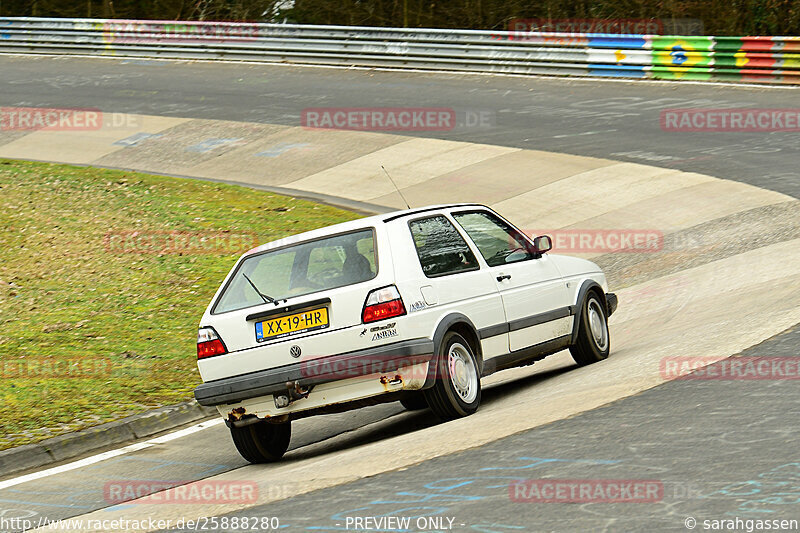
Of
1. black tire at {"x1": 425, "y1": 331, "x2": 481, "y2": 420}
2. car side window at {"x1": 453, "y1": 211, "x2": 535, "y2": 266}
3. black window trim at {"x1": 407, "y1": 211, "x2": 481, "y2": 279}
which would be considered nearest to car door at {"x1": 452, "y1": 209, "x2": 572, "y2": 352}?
car side window at {"x1": 453, "y1": 211, "x2": 535, "y2": 266}

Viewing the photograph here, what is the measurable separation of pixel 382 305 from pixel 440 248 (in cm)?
95

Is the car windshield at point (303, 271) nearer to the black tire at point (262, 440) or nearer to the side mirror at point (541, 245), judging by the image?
the black tire at point (262, 440)

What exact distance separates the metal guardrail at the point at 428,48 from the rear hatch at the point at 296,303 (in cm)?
1775

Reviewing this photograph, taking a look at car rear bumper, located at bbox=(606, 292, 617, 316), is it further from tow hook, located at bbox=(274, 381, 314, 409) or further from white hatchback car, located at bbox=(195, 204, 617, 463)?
tow hook, located at bbox=(274, 381, 314, 409)

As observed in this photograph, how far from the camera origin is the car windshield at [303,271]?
7.59m

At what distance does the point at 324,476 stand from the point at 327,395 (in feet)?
3.14

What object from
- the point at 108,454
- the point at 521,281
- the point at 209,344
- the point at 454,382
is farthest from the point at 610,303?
the point at 108,454

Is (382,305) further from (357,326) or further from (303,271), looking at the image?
(303,271)

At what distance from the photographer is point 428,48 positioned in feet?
92.1

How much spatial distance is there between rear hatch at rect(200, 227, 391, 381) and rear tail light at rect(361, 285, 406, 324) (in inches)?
1.9

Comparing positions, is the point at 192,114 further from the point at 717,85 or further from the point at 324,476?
the point at 324,476

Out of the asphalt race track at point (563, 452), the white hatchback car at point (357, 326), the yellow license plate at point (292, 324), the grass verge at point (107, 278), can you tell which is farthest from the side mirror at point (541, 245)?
the grass verge at point (107, 278)

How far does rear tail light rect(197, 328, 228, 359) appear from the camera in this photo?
7.58 m

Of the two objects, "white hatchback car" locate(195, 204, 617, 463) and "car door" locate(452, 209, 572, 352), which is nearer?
"white hatchback car" locate(195, 204, 617, 463)
